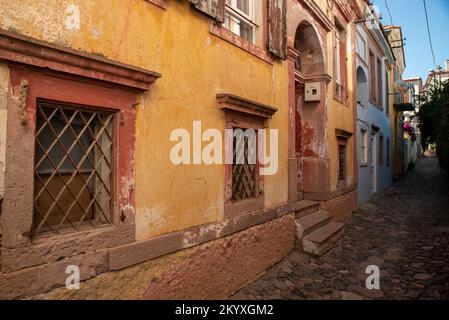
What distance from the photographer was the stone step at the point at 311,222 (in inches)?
241

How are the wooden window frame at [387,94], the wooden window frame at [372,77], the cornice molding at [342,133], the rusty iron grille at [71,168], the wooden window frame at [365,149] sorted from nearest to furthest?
the rusty iron grille at [71,168] < the cornice molding at [342,133] < the wooden window frame at [365,149] < the wooden window frame at [372,77] < the wooden window frame at [387,94]

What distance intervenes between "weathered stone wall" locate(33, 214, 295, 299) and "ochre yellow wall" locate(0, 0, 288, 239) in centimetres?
36

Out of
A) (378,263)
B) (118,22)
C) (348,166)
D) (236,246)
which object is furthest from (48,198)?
(348,166)

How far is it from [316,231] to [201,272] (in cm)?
358

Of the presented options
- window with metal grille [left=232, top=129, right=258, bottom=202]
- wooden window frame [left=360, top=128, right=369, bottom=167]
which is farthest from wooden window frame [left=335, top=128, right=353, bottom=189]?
window with metal grille [left=232, top=129, right=258, bottom=202]

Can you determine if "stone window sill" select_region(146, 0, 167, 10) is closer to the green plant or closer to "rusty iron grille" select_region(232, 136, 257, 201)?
"rusty iron grille" select_region(232, 136, 257, 201)

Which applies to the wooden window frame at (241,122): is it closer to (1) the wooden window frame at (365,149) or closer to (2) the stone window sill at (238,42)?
(2) the stone window sill at (238,42)

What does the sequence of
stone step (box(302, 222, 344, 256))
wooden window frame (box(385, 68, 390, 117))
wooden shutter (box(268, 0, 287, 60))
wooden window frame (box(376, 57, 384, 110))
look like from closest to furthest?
wooden shutter (box(268, 0, 287, 60)) < stone step (box(302, 222, 344, 256)) < wooden window frame (box(376, 57, 384, 110)) < wooden window frame (box(385, 68, 390, 117))

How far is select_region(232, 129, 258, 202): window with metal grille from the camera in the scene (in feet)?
15.6

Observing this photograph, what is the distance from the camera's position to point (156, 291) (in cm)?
326

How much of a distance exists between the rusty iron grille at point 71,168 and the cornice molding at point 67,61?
1.00 ft

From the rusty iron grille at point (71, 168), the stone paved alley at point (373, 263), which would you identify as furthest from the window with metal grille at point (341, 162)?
the rusty iron grille at point (71, 168)

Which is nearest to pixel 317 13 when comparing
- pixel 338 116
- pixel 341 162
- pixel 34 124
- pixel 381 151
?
pixel 338 116
